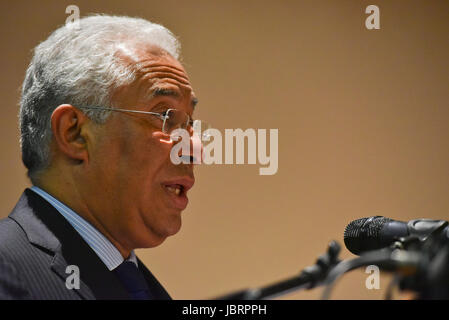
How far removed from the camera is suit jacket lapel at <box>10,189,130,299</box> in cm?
137

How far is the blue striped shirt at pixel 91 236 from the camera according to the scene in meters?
1.56

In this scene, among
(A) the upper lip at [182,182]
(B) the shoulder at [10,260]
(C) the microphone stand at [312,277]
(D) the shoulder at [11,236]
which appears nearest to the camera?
(C) the microphone stand at [312,277]

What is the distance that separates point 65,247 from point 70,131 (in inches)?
15.6

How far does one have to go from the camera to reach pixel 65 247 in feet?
4.66

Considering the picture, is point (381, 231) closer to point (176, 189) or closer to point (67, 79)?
point (176, 189)

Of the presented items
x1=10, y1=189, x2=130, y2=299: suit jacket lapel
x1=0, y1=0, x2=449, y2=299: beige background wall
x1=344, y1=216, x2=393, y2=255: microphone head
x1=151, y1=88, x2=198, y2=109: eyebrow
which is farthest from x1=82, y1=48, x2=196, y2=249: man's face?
x1=0, y1=0, x2=449, y2=299: beige background wall

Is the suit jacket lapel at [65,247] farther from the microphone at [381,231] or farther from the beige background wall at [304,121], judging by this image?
the beige background wall at [304,121]

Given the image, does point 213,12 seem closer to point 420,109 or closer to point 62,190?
point 420,109

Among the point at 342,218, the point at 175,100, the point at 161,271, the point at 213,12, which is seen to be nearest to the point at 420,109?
the point at 342,218

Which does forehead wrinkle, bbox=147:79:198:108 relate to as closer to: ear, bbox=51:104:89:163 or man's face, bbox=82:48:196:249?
man's face, bbox=82:48:196:249

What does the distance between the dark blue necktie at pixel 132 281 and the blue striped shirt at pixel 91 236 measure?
0.08 ft

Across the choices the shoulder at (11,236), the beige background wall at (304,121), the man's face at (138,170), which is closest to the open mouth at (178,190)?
the man's face at (138,170)

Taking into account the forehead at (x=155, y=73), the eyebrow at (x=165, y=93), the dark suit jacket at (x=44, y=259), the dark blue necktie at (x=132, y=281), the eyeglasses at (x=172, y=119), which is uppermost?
the forehead at (x=155, y=73)
